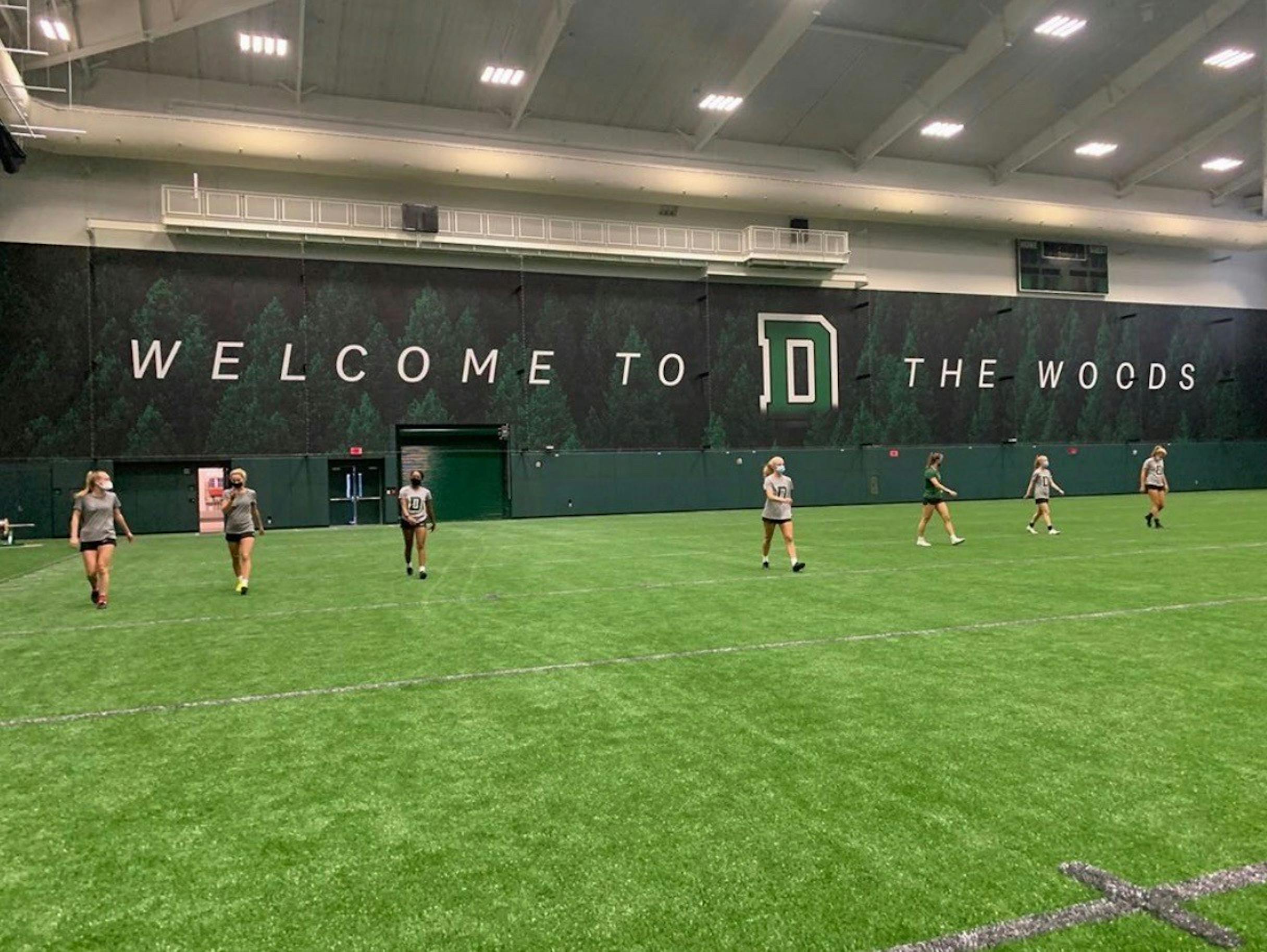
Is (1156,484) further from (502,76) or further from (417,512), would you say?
(502,76)

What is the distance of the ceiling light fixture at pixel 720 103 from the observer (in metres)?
28.8

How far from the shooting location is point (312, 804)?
13.0ft

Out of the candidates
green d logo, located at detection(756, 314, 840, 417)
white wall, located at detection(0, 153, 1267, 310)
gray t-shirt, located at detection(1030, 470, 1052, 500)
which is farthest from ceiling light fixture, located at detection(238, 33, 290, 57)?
gray t-shirt, located at detection(1030, 470, 1052, 500)

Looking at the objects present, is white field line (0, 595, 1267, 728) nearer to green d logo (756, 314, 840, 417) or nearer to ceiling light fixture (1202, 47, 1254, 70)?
green d logo (756, 314, 840, 417)

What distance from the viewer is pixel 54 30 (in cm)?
2108

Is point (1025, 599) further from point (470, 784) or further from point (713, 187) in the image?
point (713, 187)

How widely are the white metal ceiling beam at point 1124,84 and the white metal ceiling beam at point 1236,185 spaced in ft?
37.3

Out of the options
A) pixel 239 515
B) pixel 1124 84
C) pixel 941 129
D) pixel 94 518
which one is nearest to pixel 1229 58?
pixel 1124 84

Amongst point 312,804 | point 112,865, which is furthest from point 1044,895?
point 112,865

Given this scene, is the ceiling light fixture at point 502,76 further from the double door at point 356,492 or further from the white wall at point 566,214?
the double door at point 356,492

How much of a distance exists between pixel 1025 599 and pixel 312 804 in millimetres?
8314

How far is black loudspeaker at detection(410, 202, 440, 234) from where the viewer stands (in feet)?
95.3

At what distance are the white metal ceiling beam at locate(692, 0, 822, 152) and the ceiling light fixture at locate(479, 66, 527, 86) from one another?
23.5 ft

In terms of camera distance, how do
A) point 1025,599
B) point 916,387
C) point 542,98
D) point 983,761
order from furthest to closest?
1. point 916,387
2. point 542,98
3. point 1025,599
4. point 983,761
